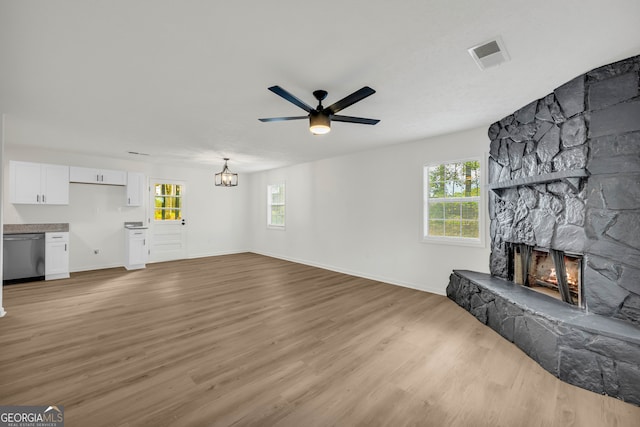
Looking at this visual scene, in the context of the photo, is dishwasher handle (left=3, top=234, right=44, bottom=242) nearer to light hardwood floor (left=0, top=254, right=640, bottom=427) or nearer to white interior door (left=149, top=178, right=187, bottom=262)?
light hardwood floor (left=0, top=254, right=640, bottom=427)

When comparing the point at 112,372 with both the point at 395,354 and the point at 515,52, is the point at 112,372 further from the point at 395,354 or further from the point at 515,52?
the point at 515,52

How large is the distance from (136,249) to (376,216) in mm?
5732

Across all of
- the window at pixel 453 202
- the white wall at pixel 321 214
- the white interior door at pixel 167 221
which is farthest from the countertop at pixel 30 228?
the window at pixel 453 202

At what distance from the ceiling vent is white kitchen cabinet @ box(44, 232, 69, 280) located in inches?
296

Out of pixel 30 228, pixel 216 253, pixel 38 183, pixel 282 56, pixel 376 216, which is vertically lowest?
pixel 216 253

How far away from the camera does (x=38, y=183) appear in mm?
5395

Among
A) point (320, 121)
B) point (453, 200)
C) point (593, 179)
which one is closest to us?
point (593, 179)

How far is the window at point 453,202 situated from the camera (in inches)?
165

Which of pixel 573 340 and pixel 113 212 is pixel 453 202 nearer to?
pixel 573 340

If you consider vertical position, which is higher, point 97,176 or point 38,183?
point 97,176

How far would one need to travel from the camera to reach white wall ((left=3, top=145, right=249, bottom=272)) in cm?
564

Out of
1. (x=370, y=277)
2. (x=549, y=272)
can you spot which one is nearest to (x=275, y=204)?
(x=370, y=277)

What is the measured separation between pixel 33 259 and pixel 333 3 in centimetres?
702

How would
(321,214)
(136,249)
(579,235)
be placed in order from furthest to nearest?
(321,214), (136,249), (579,235)
